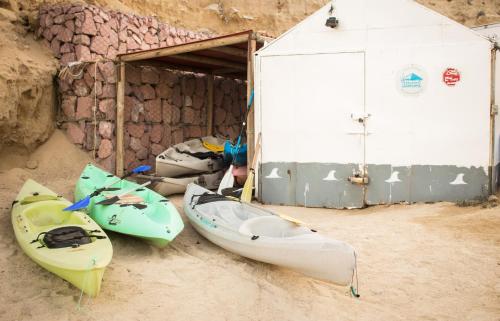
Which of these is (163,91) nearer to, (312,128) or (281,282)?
(312,128)

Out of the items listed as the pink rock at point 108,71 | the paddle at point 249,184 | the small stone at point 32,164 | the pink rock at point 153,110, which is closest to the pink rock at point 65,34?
the pink rock at point 108,71

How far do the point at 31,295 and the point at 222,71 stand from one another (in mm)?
7305

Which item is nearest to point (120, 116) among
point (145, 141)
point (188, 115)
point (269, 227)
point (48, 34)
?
point (145, 141)

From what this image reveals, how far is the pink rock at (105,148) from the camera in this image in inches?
321

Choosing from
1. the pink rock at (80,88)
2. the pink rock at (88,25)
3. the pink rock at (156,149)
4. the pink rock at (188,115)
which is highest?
the pink rock at (88,25)

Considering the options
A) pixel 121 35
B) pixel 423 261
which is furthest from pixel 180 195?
pixel 423 261

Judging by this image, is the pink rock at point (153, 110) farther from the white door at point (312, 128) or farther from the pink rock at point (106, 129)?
the white door at point (312, 128)

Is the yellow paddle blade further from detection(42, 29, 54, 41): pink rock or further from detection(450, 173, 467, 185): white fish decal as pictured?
detection(450, 173, 467, 185): white fish decal

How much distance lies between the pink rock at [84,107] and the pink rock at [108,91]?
10.8 inches

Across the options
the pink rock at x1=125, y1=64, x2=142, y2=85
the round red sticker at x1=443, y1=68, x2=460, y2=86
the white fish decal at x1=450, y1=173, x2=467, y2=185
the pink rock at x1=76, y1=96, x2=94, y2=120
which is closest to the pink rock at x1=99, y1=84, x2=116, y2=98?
the pink rock at x1=76, y1=96, x2=94, y2=120

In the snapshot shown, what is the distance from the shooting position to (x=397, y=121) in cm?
620

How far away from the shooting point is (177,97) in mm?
9328

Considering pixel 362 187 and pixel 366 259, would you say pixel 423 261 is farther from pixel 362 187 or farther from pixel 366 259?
pixel 362 187

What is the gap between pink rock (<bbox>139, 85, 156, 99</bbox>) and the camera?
8.68 metres
